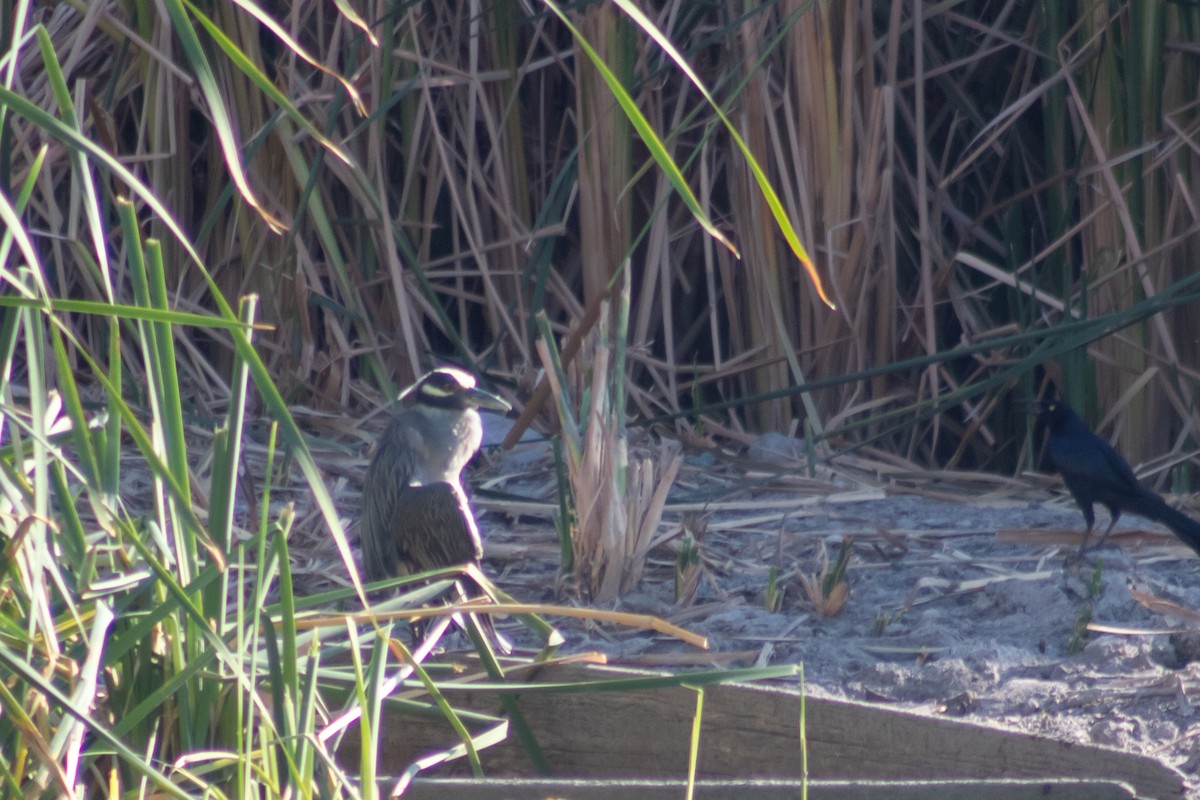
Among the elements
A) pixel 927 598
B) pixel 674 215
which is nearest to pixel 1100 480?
pixel 927 598

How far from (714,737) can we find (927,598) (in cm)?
151

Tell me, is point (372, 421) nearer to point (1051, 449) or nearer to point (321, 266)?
point (321, 266)

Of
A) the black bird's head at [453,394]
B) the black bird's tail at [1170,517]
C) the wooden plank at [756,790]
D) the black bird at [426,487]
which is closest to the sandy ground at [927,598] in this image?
the black bird's tail at [1170,517]

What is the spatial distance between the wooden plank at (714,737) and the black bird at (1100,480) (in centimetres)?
214

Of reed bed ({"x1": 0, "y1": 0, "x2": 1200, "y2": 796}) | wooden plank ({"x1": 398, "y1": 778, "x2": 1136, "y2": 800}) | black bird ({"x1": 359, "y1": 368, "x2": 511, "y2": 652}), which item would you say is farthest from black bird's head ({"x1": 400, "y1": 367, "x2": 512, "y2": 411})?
wooden plank ({"x1": 398, "y1": 778, "x2": 1136, "y2": 800})

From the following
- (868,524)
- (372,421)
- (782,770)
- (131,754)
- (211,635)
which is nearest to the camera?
(131,754)

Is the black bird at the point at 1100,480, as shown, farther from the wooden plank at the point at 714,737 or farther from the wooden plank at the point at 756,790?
the wooden plank at the point at 756,790

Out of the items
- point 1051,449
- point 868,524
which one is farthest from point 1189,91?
point 868,524

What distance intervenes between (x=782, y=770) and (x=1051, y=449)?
2465 millimetres

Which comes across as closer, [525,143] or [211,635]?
[211,635]

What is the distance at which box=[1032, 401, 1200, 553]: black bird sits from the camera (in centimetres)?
445

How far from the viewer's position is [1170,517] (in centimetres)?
436

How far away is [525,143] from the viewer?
18.0 ft

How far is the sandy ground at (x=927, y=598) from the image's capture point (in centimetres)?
314
